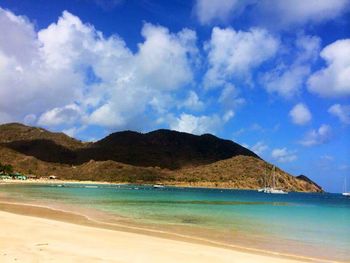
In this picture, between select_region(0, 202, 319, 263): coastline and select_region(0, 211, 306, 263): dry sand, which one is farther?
select_region(0, 202, 319, 263): coastline

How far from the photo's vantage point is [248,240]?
24734 millimetres

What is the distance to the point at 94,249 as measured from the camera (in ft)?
55.9

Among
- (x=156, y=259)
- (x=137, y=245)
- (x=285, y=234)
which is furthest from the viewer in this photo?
(x=285, y=234)

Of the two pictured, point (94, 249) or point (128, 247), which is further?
point (128, 247)

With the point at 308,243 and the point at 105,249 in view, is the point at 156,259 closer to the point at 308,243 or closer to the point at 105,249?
the point at 105,249

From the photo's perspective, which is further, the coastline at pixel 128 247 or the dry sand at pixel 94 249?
the coastline at pixel 128 247

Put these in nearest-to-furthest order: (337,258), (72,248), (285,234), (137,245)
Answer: (72,248) → (137,245) → (337,258) → (285,234)

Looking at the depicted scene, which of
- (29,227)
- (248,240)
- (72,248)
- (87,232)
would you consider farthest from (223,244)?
(29,227)

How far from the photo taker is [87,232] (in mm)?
23047

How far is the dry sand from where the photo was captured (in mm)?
14852

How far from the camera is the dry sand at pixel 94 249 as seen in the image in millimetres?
14852

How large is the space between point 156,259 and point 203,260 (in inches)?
69.5

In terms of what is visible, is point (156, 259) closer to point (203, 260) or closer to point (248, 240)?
point (203, 260)

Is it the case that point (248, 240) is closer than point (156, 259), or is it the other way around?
point (156, 259)
